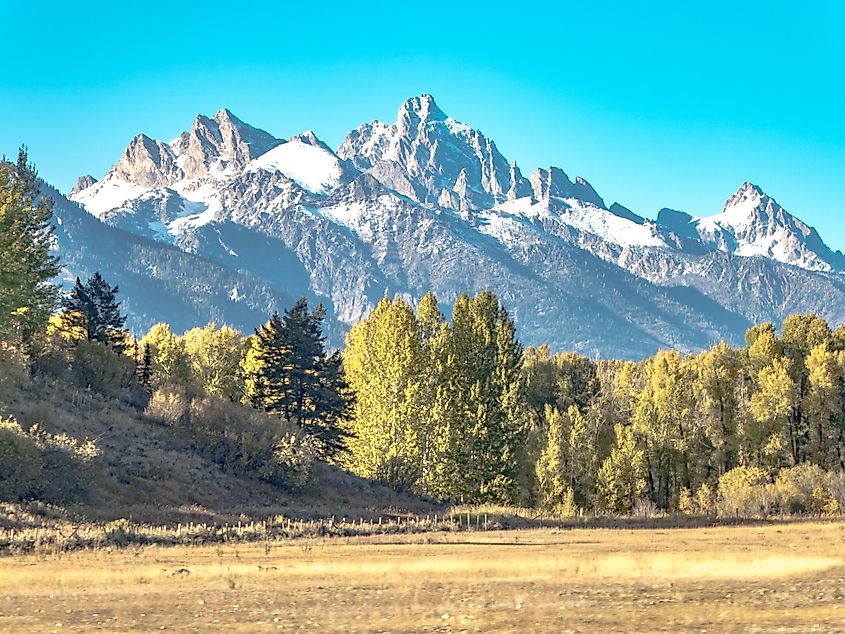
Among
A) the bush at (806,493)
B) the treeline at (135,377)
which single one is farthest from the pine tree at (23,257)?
the bush at (806,493)

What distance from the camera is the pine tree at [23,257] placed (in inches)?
1934

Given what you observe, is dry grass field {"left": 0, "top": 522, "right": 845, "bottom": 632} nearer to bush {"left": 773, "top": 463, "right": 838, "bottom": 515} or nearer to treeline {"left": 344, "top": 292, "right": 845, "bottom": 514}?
treeline {"left": 344, "top": 292, "right": 845, "bottom": 514}

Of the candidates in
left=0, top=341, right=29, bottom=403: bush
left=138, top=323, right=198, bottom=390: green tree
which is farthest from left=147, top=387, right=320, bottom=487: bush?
left=0, top=341, right=29, bottom=403: bush

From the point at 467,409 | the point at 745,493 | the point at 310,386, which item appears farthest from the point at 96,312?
the point at 745,493

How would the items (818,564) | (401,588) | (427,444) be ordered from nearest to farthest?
(401,588) < (818,564) < (427,444)

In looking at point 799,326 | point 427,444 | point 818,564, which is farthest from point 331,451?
point 818,564

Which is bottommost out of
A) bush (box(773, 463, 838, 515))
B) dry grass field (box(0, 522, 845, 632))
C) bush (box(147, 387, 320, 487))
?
dry grass field (box(0, 522, 845, 632))

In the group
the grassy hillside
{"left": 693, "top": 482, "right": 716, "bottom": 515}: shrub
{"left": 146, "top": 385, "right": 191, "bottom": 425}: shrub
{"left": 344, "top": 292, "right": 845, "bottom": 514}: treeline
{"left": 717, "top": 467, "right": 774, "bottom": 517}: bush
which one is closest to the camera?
the grassy hillside

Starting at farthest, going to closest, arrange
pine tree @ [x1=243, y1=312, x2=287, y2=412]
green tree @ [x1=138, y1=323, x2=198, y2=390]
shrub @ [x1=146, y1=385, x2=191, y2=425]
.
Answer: pine tree @ [x1=243, y1=312, x2=287, y2=412] < green tree @ [x1=138, y1=323, x2=198, y2=390] < shrub @ [x1=146, y1=385, x2=191, y2=425]

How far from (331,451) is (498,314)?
58.3ft

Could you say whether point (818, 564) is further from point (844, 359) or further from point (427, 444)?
point (844, 359)

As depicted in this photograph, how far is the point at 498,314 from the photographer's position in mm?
75688

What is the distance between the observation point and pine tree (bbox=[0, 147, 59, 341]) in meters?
49.1

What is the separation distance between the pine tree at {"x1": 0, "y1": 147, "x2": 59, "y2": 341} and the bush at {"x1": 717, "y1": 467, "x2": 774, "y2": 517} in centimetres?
4864
